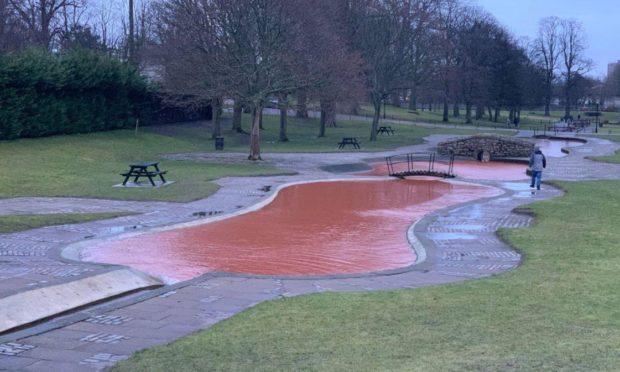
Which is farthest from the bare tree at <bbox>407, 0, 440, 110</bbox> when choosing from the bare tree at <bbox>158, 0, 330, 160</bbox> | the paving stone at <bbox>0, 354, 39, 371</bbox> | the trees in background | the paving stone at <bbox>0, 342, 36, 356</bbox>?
the paving stone at <bbox>0, 354, 39, 371</bbox>

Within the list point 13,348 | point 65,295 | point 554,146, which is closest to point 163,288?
point 65,295

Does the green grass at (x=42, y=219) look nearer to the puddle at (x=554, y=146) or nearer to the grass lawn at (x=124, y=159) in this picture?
the grass lawn at (x=124, y=159)

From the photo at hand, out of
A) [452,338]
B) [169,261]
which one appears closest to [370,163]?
[169,261]

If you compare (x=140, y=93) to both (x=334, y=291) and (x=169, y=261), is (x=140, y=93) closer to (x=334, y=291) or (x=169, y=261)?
(x=169, y=261)

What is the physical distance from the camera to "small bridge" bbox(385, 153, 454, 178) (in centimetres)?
3047

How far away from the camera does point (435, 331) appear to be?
24.7 ft

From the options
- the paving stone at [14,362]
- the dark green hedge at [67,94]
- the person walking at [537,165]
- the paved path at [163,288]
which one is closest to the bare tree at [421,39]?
the dark green hedge at [67,94]

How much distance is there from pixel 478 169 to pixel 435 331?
29.8 meters

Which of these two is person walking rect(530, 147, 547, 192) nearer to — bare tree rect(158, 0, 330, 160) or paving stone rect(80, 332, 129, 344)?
bare tree rect(158, 0, 330, 160)

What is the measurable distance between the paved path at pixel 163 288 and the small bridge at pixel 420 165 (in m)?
7.97

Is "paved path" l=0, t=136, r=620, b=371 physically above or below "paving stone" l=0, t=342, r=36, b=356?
below

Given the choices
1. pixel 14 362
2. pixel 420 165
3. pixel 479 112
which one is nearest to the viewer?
pixel 14 362

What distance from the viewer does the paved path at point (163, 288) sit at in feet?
24.5

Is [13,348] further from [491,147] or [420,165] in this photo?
[491,147]
